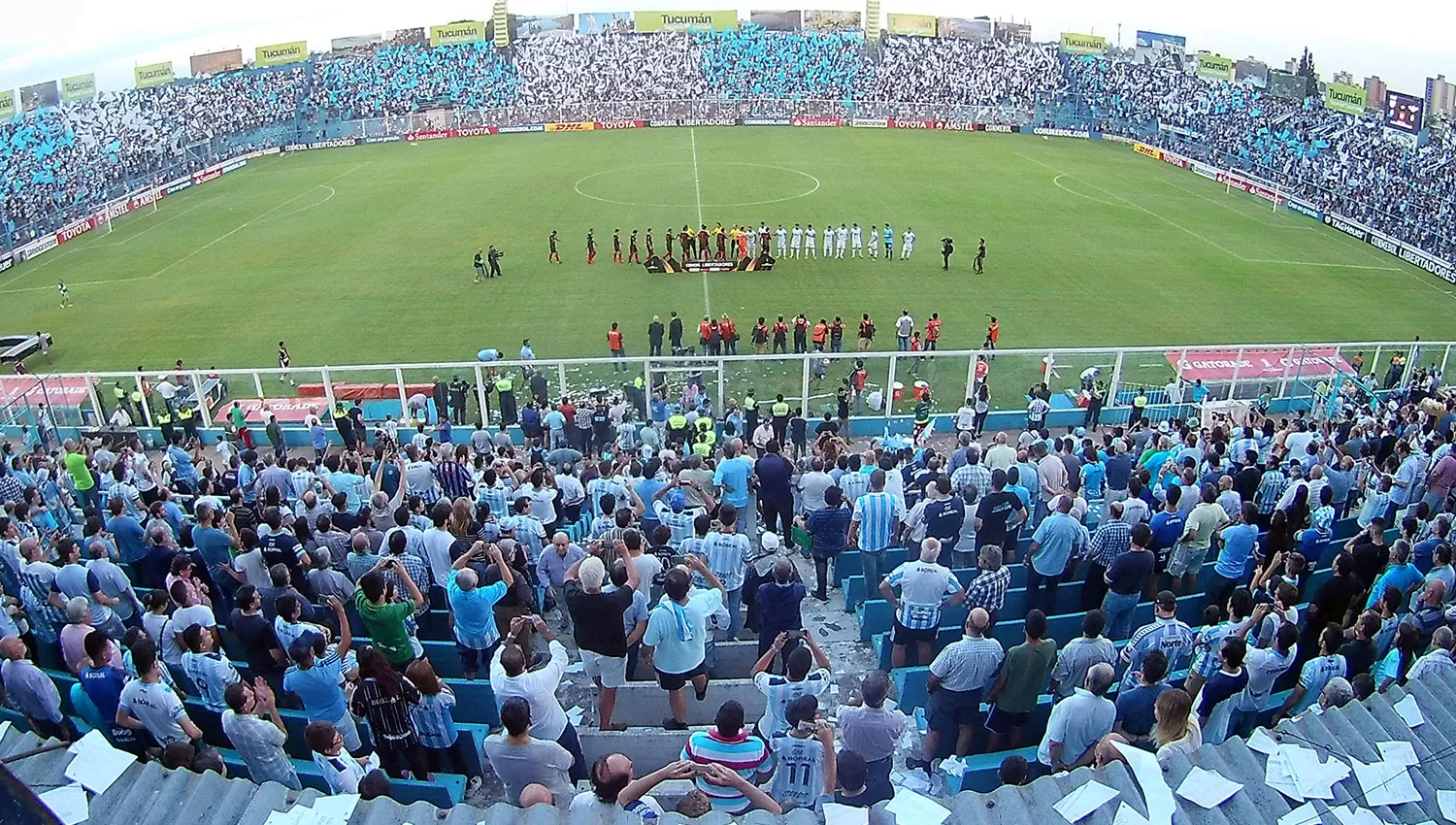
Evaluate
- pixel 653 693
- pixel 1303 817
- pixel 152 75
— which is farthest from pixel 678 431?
pixel 152 75

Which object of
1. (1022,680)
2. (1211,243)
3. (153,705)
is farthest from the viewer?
(1211,243)

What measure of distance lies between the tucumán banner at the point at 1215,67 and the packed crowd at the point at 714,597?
46.4 metres

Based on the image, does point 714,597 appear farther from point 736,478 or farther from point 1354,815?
point 1354,815

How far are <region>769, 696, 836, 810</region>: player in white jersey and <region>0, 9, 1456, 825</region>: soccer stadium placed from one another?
24mm

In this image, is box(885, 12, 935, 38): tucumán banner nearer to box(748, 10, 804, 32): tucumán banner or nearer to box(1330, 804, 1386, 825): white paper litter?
box(748, 10, 804, 32): tucumán banner

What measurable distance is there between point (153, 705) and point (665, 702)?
12.1ft

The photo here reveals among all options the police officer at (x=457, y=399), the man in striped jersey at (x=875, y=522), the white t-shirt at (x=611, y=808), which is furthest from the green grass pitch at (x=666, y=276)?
the white t-shirt at (x=611, y=808)

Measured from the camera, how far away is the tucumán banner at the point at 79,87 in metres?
46.5

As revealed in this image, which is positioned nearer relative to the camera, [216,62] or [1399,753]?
[1399,753]

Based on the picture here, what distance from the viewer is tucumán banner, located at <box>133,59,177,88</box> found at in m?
51.8

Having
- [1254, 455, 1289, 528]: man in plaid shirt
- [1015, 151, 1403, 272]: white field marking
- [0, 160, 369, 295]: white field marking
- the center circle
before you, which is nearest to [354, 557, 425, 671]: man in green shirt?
[1254, 455, 1289, 528]: man in plaid shirt

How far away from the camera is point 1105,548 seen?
341 inches

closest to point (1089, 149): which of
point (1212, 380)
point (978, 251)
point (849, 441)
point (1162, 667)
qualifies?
point (978, 251)

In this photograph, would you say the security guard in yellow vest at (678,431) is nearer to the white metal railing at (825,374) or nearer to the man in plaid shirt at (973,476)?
the white metal railing at (825,374)
